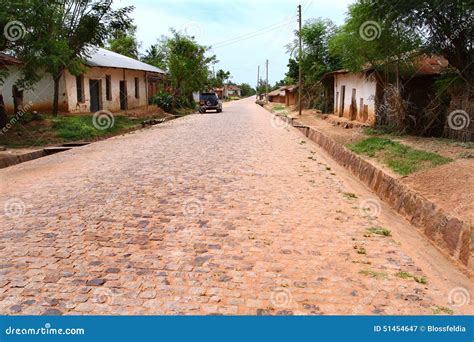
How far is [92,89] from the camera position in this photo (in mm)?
27016

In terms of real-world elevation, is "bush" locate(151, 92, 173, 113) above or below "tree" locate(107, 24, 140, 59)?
below

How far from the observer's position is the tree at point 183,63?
38.9 meters

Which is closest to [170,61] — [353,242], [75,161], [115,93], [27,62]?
[115,93]

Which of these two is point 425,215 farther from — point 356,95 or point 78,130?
point 356,95

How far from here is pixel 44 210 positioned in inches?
270

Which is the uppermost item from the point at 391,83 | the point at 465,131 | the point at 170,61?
the point at 170,61

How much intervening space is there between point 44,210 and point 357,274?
4.95 meters

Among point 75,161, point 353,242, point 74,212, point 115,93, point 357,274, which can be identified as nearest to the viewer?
point 357,274

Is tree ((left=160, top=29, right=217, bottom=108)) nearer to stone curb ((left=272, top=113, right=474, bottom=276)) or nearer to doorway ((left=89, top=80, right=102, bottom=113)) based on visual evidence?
doorway ((left=89, top=80, right=102, bottom=113))

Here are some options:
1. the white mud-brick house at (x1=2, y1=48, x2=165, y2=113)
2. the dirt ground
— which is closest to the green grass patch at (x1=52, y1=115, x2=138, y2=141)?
the white mud-brick house at (x1=2, y1=48, x2=165, y2=113)

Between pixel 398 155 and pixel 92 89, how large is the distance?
21416 millimetres

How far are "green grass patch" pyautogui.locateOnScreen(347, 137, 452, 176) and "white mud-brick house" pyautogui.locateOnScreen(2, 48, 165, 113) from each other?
13.9 meters

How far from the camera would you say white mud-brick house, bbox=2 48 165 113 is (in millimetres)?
22453
